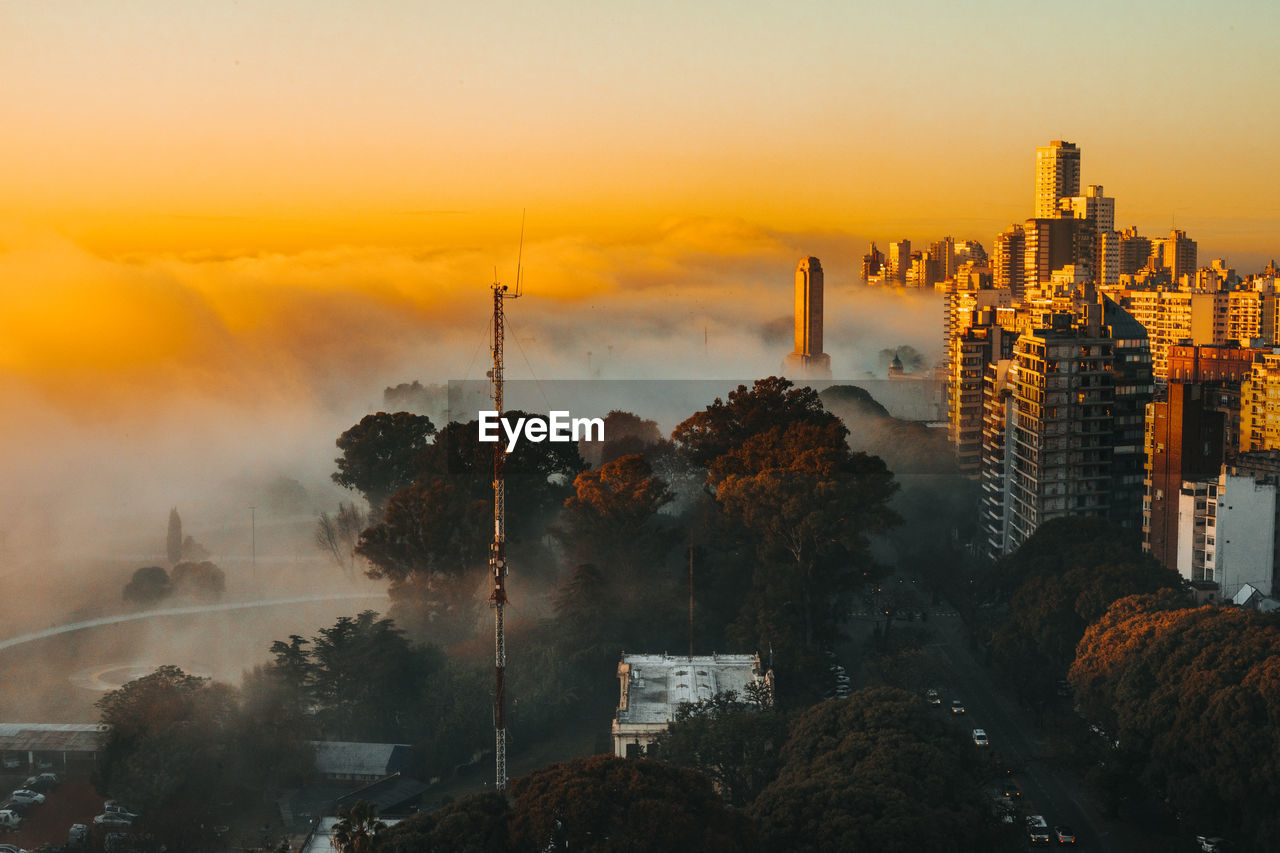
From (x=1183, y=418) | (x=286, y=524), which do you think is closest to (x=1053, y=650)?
(x=1183, y=418)

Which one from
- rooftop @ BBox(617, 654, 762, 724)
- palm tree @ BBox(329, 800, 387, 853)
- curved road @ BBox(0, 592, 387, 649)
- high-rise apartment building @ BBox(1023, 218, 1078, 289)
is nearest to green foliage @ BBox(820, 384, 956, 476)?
rooftop @ BBox(617, 654, 762, 724)

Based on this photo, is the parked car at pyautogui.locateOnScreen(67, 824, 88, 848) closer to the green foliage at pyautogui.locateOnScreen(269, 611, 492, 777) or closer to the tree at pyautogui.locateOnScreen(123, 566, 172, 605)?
the green foliage at pyautogui.locateOnScreen(269, 611, 492, 777)

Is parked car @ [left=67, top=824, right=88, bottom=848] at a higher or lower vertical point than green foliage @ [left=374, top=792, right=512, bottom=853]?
lower

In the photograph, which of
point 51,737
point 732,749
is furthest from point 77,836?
point 732,749

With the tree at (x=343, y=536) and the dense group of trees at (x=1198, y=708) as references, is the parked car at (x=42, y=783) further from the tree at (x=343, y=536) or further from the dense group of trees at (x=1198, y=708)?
the dense group of trees at (x=1198, y=708)

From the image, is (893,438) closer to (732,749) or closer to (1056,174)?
(732,749)

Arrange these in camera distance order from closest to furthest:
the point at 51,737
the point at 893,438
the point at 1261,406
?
the point at 51,737 < the point at 1261,406 < the point at 893,438

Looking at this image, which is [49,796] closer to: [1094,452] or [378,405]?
[1094,452]
